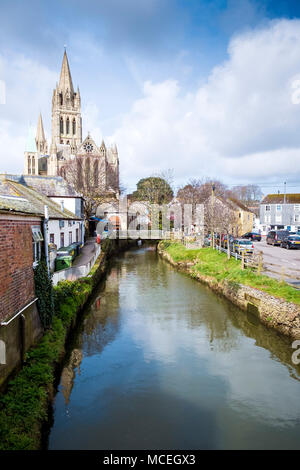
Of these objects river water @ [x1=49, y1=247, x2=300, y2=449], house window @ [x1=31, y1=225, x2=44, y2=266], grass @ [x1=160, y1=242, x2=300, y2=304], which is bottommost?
river water @ [x1=49, y1=247, x2=300, y2=449]

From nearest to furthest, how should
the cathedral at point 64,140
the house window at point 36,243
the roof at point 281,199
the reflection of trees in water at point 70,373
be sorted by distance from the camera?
the reflection of trees in water at point 70,373, the house window at point 36,243, the roof at point 281,199, the cathedral at point 64,140

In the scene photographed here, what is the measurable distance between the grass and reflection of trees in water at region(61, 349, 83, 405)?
9.55m

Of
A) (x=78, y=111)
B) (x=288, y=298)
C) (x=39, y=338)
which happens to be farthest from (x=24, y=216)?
(x=78, y=111)

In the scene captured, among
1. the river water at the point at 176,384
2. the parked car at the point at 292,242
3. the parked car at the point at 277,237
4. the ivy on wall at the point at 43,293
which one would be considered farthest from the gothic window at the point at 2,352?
the parked car at the point at 277,237

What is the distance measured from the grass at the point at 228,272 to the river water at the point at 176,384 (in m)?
1.89

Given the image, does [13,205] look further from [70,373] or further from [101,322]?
[101,322]

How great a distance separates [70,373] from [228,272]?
13476mm

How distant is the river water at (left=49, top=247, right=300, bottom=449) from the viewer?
→ 695 cm

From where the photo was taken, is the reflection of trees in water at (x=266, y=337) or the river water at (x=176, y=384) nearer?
the river water at (x=176, y=384)

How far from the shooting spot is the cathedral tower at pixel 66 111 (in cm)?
8025

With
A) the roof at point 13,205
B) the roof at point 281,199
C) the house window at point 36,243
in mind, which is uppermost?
the roof at point 281,199

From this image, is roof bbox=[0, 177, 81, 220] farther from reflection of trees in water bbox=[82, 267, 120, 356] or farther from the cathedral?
the cathedral

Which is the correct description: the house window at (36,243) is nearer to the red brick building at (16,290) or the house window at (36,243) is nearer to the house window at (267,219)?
the red brick building at (16,290)

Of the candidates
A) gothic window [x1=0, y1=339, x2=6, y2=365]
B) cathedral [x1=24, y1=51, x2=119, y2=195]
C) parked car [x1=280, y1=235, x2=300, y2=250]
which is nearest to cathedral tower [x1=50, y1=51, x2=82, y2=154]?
cathedral [x1=24, y1=51, x2=119, y2=195]
